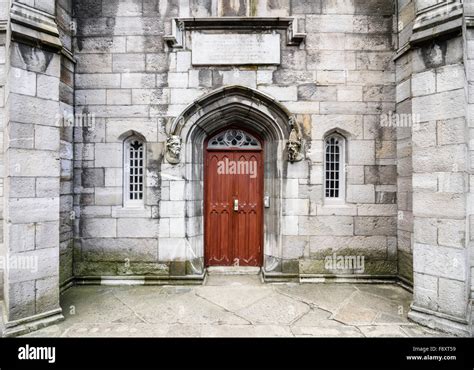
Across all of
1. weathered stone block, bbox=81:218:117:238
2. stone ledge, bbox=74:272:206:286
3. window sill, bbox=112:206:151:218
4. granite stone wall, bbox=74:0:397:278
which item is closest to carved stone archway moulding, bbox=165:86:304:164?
granite stone wall, bbox=74:0:397:278

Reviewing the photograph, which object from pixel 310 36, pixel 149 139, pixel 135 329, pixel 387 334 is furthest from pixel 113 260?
pixel 310 36

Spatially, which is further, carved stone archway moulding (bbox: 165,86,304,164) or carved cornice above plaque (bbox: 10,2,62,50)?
carved stone archway moulding (bbox: 165,86,304,164)

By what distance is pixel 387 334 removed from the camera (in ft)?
10.4

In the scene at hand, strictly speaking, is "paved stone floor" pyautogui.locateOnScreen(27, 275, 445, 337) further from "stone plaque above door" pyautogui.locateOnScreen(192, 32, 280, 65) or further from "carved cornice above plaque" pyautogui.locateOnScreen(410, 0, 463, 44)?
"stone plaque above door" pyautogui.locateOnScreen(192, 32, 280, 65)

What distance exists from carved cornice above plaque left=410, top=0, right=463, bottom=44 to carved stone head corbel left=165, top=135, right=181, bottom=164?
3822mm

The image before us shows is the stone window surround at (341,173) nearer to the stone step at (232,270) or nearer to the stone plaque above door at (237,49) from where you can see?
the stone plaque above door at (237,49)

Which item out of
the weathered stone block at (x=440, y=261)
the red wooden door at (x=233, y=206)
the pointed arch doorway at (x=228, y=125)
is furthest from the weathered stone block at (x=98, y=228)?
the weathered stone block at (x=440, y=261)

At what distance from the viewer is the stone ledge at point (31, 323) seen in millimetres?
3123

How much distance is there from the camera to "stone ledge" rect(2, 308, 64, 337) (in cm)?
312

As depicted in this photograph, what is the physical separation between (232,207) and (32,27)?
157 inches

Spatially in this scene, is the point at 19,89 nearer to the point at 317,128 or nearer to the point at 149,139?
the point at 149,139

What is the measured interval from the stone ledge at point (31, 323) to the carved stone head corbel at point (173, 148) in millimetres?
2738

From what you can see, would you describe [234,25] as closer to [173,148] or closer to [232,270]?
[173,148]

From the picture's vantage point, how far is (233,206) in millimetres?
4938
